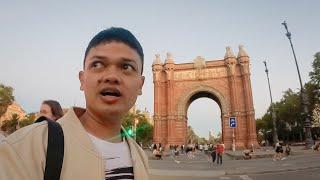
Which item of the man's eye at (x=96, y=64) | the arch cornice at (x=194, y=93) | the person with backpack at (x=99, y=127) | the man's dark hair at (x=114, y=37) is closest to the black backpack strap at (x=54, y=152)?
the person with backpack at (x=99, y=127)

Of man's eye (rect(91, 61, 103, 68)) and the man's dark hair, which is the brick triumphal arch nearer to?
the man's dark hair

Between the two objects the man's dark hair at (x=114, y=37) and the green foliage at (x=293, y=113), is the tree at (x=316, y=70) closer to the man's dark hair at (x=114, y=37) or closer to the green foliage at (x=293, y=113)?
the green foliage at (x=293, y=113)

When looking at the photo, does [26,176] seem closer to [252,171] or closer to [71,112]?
[71,112]

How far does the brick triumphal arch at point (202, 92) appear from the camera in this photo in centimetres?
4641

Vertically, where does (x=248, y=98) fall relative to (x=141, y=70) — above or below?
above

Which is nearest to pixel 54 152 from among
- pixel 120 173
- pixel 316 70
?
pixel 120 173

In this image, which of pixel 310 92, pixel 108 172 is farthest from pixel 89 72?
pixel 310 92

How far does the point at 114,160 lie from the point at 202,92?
159ft

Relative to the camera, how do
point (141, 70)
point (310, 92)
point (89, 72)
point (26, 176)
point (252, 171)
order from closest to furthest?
point (26, 176)
point (89, 72)
point (141, 70)
point (252, 171)
point (310, 92)

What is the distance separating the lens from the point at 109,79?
5.91ft

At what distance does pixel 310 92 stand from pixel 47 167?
209 feet

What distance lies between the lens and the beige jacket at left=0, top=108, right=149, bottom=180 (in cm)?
122

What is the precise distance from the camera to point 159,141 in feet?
156

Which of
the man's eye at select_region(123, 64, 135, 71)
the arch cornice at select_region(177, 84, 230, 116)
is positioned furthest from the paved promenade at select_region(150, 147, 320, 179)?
the arch cornice at select_region(177, 84, 230, 116)
